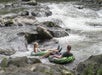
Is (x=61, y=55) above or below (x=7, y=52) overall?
above

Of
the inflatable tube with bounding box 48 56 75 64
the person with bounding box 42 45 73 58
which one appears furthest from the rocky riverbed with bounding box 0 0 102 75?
the person with bounding box 42 45 73 58

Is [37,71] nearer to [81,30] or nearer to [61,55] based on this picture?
[61,55]

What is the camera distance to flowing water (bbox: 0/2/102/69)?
18453 millimetres

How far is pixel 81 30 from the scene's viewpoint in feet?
82.2

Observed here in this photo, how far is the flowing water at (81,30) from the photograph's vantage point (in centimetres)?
1845

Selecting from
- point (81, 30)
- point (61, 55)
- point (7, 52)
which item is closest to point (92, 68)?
point (61, 55)

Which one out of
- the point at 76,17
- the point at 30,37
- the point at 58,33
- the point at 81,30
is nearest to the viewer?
the point at 30,37

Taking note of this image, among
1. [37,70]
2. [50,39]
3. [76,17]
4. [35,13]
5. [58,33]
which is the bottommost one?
[76,17]

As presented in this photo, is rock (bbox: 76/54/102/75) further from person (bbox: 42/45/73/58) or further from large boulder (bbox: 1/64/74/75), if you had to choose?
person (bbox: 42/45/73/58)

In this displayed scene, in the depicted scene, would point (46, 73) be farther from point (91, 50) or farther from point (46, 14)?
point (46, 14)

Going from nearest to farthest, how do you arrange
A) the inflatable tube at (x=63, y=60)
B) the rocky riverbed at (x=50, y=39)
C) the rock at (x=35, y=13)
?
the rocky riverbed at (x=50, y=39) → the inflatable tube at (x=63, y=60) → the rock at (x=35, y=13)

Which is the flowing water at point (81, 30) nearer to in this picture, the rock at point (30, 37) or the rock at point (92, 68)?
the rock at point (30, 37)

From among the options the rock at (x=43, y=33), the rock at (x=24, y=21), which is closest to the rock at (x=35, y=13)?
the rock at (x=24, y=21)

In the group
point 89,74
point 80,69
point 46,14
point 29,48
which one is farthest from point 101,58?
point 46,14
